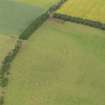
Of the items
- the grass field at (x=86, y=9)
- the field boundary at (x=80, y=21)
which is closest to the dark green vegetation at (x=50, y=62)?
the field boundary at (x=80, y=21)

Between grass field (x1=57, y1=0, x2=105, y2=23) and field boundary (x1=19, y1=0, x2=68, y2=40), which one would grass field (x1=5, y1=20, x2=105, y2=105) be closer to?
field boundary (x1=19, y1=0, x2=68, y2=40)

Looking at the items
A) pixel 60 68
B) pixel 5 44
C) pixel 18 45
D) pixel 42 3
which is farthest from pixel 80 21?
pixel 60 68

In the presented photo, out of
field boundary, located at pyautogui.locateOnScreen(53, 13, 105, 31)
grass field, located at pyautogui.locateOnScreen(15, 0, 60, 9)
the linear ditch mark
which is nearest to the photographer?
the linear ditch mark

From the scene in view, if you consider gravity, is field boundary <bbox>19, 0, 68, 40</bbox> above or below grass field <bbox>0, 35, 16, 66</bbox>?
below

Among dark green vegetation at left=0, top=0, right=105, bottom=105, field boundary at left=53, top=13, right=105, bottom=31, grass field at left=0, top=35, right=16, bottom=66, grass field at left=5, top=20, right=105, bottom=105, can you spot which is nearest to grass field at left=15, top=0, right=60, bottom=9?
dark green vegetation at left=0, top=0, right=105, bottom=105

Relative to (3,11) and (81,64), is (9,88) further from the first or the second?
(3,11)

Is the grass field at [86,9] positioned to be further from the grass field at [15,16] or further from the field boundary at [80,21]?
the grass field at [15,16]
